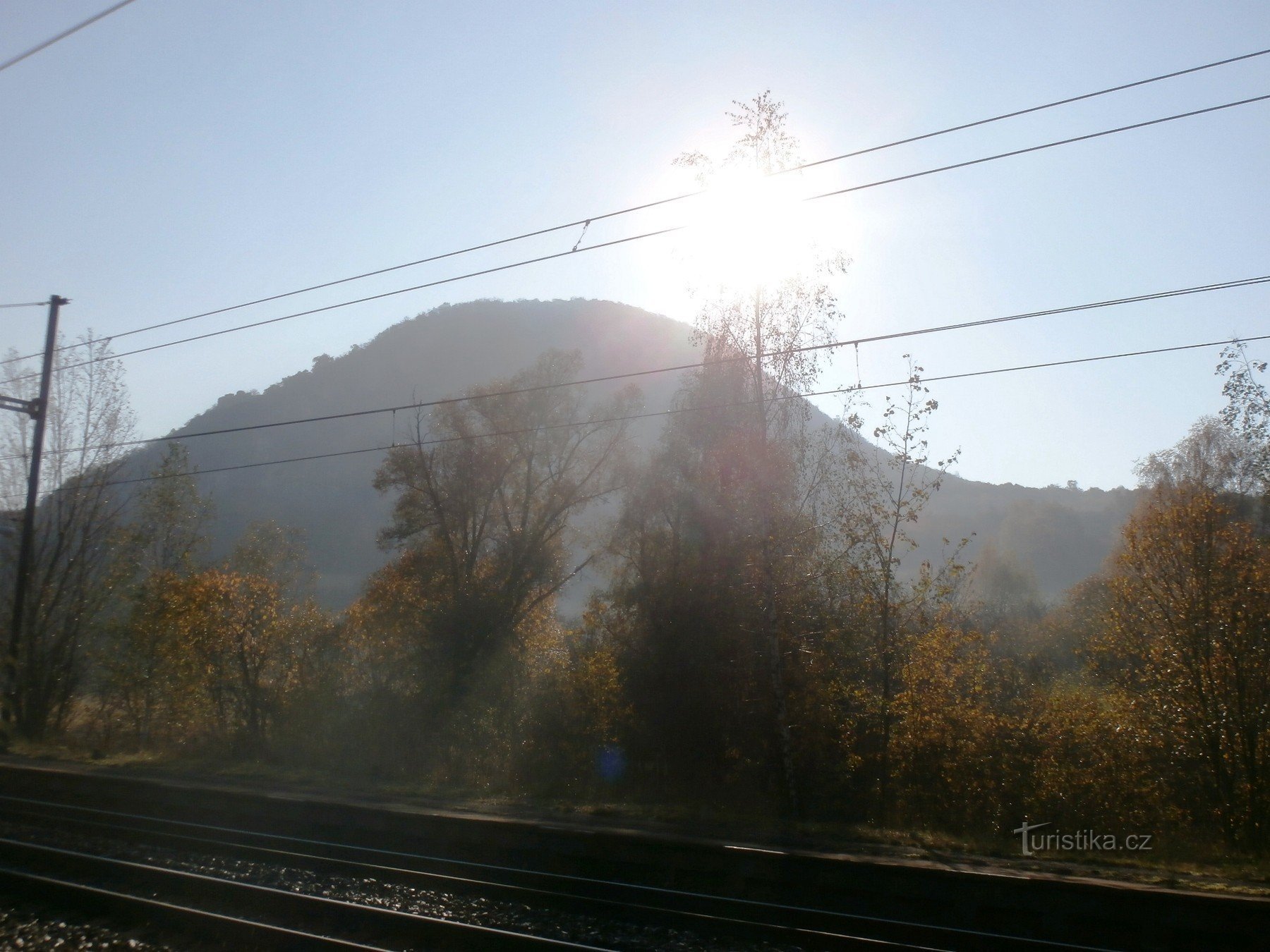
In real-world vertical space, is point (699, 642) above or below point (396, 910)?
above

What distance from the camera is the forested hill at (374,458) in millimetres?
79562

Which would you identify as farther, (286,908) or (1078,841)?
(1078,841)

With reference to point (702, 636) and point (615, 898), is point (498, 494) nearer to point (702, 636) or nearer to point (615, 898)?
point (702, 636)

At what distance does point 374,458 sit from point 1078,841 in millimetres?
82517

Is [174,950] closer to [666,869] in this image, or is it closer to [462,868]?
[462,868]

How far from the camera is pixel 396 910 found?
30.1ft

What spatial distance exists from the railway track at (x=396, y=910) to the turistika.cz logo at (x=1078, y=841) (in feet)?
14.5

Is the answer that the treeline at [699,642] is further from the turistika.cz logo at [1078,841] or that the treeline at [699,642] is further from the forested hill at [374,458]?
the forested hill at [374,458]

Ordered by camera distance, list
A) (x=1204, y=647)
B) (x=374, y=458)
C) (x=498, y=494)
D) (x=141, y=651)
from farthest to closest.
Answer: (x=374, y=458) → (x=498, y=494) → (x=141, y=651) → (x=1204, y=647)

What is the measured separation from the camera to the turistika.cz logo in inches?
505

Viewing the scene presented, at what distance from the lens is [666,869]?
11.3m

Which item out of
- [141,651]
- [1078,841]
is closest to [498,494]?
A: [141,651]

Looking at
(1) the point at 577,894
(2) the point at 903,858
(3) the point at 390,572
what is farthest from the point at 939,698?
(3) the point at 390,572

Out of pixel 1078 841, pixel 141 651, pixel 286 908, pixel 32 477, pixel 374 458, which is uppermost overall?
pixel 374 458
